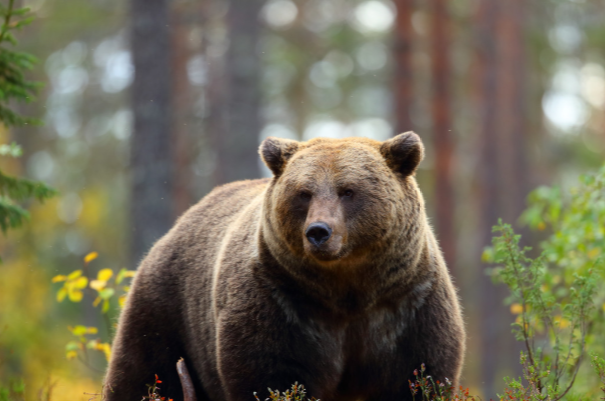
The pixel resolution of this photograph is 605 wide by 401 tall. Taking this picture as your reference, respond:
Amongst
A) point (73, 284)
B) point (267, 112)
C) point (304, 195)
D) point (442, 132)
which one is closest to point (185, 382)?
point (304, 195)

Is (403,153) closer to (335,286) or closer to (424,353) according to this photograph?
(335,286)

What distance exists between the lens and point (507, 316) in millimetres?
22172

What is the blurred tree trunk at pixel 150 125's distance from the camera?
11094 millimetres

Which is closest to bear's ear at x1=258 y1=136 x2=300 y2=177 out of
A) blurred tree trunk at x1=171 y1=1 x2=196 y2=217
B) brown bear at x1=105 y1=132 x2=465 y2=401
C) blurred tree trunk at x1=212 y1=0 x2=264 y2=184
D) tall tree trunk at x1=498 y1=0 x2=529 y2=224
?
brown bear at x1=105 y1=132 x2=465 y2=401

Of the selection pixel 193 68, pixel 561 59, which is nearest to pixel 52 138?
pixel 193 68

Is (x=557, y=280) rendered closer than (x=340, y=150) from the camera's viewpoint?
No

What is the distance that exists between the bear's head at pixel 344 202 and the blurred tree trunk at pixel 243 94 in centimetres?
983

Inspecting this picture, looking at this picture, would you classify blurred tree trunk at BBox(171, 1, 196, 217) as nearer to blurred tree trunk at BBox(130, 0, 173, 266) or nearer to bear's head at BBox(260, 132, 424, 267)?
blurred tree trunk at BBox(130, 0, 173, 266)

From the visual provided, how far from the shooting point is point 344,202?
4.51 m

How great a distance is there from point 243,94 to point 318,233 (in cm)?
1146

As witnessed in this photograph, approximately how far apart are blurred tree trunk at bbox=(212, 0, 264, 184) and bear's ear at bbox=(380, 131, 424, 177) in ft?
32.2

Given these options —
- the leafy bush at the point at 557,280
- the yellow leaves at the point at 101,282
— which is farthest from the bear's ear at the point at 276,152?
the yellow leaves at the point at 101,282

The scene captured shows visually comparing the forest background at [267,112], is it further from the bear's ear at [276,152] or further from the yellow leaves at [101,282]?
the bear's ear at [276,152]

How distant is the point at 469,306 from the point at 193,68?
1494cm
